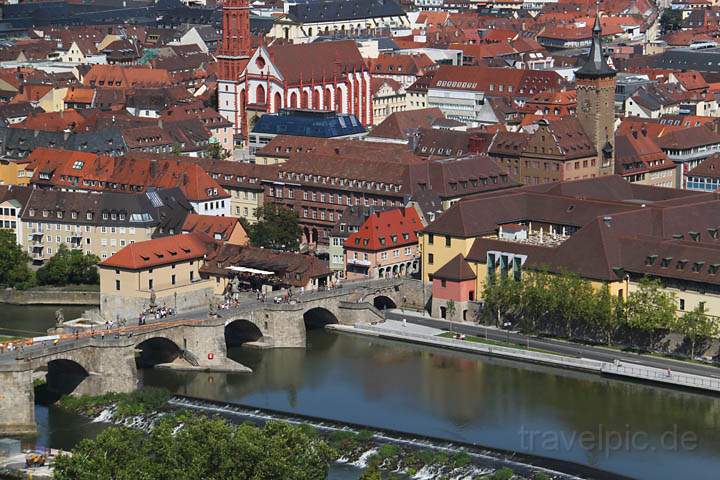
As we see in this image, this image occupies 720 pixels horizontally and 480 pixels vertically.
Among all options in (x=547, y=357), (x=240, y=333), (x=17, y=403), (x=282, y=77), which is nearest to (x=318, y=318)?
(x=240, y=333)

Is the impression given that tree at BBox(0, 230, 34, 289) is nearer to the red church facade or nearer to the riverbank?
the riverbank

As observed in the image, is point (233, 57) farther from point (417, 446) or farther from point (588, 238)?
point (417, 446)

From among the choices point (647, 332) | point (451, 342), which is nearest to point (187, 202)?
point (451, 342)

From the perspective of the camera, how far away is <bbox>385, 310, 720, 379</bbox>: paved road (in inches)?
4370

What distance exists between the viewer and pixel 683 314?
114 meters

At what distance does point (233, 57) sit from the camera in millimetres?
186250

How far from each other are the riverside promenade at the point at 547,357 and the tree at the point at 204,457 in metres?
25.6

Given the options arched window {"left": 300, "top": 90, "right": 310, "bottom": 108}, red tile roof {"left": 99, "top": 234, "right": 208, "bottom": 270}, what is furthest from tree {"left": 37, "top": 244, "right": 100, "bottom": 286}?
arched window {"left": 300, "top": 90, "right": 310, "bottom": 108}

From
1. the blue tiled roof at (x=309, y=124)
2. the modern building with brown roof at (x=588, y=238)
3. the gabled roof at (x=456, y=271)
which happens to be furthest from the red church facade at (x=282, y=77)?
the gabled roof at (x=456, y=271)

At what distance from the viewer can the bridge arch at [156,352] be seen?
374ft

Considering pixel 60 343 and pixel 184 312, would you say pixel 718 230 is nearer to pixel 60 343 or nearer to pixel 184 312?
pixel 184 312

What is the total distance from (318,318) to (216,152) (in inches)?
1620

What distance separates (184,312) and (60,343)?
1287cm

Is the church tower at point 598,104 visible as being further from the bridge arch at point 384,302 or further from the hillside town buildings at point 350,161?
the bridge arch at point 384,302
